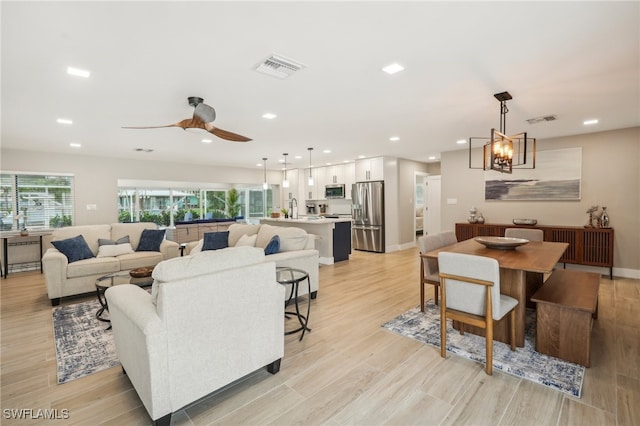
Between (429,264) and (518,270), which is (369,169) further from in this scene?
(518,270)

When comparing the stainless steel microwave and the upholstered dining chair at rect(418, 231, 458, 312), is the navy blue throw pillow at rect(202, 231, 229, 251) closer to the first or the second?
the upholstered dining chair at rect(418, 231, 458, 312)

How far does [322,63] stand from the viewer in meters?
2.55

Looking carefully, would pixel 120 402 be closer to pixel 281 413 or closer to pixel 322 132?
pixel 281 413

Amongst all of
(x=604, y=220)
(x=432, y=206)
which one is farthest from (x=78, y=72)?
(x=432, y=206)

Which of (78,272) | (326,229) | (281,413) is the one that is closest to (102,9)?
(281,413)

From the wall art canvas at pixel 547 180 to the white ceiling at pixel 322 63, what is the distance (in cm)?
94

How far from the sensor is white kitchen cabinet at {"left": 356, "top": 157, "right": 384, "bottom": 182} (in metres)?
7.76

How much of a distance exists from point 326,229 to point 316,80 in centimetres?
387

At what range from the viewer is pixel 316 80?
114 inches

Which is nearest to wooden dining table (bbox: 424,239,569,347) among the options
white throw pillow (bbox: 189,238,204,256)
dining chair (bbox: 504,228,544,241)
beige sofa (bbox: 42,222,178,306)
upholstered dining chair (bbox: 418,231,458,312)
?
upholstered dining chair (bbox: 418,231,458,312)

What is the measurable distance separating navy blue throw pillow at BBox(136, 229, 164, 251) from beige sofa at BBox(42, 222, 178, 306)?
0.31ft

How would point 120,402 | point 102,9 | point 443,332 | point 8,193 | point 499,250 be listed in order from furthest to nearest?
point 8,193 < point 499,250 < point 443,332 < point 120,402 < point 102,9

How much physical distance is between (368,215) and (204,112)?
5487 mm

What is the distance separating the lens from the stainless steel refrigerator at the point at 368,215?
7.74 metres
